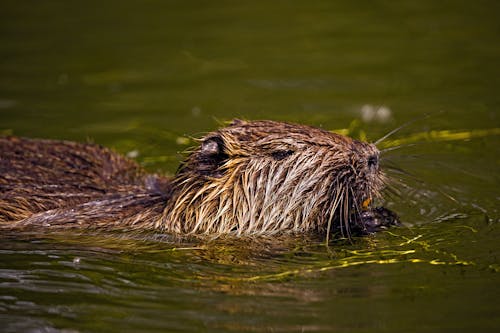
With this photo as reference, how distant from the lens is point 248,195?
5.22 metres

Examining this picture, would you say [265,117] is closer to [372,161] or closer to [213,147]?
[213,147]

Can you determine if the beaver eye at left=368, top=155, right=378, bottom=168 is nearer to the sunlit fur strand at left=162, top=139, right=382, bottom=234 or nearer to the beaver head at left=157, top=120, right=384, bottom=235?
the beaver head at left=157, top=120, right=384, bottom=235

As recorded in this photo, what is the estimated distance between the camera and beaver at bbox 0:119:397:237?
5.13 meters

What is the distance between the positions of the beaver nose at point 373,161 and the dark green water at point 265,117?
0.43 metres

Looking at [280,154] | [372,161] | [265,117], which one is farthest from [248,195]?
[265,117]

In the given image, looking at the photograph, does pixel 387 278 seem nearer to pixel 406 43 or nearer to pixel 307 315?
pixel 307 315

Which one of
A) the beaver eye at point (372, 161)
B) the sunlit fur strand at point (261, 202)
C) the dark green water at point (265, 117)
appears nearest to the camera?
the dark green water at point (265, 117)

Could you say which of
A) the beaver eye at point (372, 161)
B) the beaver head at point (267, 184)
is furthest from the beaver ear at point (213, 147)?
the beaver eye at point (372, 161)

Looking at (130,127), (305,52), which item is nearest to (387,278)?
(130,127)

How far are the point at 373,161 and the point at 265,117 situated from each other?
2.56m

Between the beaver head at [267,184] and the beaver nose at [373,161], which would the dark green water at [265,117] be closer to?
the beaver head at [267,184]

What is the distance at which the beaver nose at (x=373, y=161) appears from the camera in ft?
16.7

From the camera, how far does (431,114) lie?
24.1ft

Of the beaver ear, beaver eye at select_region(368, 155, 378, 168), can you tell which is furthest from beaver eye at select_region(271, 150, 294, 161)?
beaver eye at select_region(368, 155, 378, 168)
